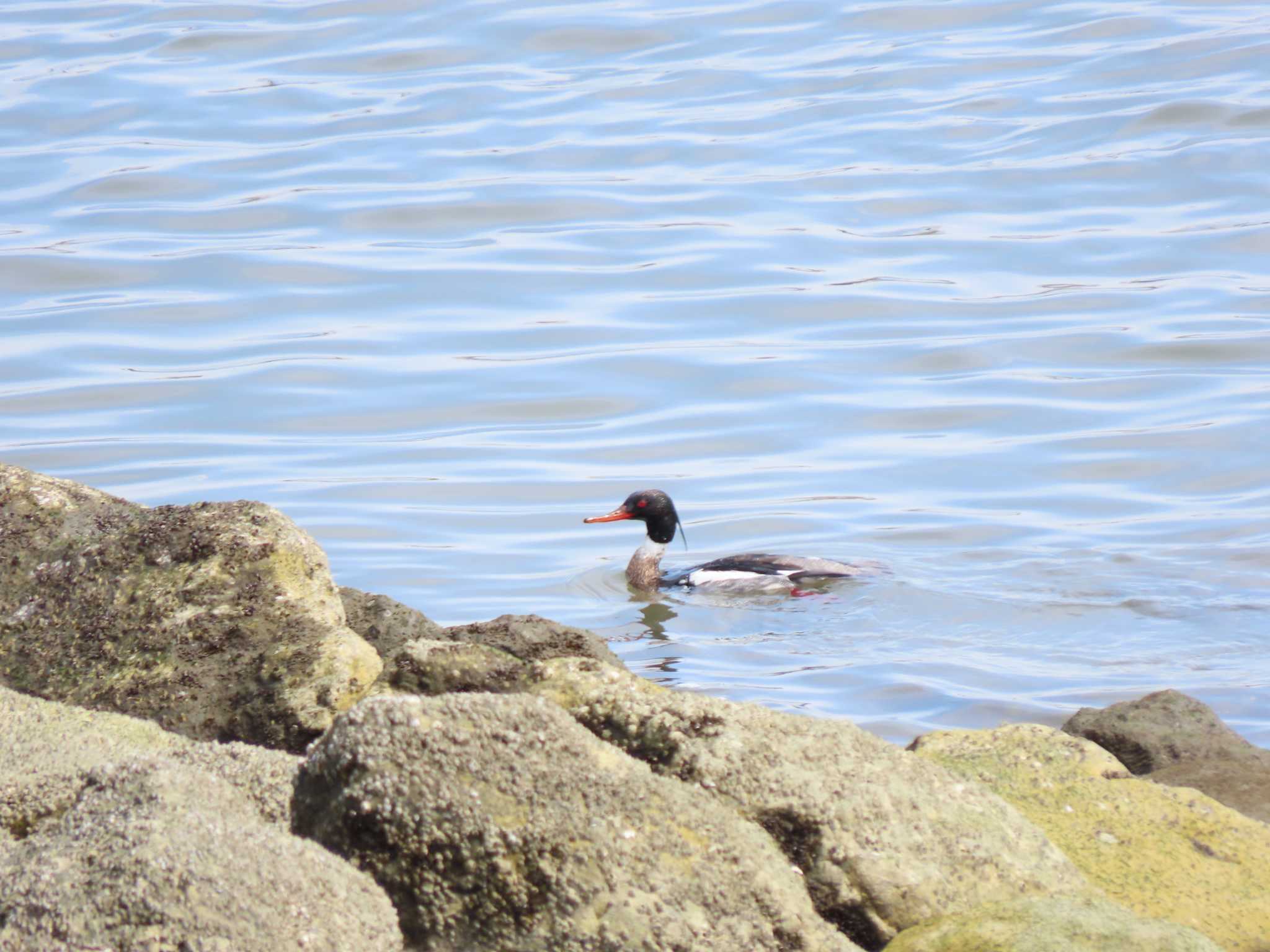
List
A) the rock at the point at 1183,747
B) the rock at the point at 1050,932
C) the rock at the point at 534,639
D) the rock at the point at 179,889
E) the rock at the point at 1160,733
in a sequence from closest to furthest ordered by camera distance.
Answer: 1. the rock at the point at 179,889
2. the rock at the point at 1050,932
3. the rock at the point at 534,639
4. the rock at the point at 1183,747
5. the rock at the point at 1160,733

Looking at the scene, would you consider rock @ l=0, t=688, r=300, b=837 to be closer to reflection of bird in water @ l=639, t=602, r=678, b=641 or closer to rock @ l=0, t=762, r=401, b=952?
rock @ l=0, t=762, r=401, b=952

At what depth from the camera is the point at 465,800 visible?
3025 millimetres

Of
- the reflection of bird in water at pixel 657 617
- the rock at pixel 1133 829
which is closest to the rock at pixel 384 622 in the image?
the rock at pixel 1133 829

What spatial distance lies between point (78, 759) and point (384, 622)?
68.5 inches

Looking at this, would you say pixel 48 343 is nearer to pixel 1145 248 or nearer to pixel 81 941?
pixel 1145 248

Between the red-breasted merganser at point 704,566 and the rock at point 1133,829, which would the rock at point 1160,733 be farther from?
the red-breasted merganser at point 704,566

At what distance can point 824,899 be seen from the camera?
343 cm

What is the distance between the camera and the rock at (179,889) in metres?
2.65

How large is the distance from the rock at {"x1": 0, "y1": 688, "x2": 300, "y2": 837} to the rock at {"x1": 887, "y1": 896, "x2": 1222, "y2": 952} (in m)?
1.29

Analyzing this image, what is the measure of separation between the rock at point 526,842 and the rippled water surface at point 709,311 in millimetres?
4502

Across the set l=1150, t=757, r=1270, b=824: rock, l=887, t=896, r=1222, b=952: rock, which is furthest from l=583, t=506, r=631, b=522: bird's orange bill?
l=887, t=896, r=1222, b=952: rock

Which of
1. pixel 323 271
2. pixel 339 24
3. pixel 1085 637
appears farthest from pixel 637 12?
pixel 1085 637

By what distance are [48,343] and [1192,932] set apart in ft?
42.8

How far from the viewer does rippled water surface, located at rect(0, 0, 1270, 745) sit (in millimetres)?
10047
